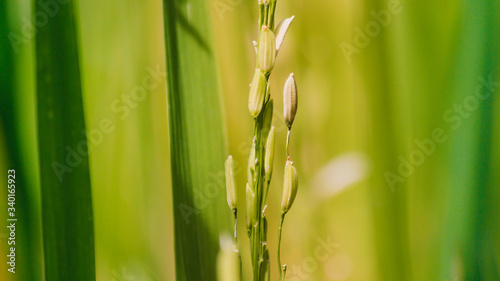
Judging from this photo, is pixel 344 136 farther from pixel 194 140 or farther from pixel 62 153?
pixel 62 153

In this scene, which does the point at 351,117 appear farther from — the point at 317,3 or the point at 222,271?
the point at 222,271

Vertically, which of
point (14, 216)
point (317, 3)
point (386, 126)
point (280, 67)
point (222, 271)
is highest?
point (317, 3)

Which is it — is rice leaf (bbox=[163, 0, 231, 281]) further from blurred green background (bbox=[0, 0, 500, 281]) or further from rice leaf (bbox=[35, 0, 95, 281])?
rice leaf (bbox=[35, 0, 95, 281])

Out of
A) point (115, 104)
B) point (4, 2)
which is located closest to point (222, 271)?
point (115, 104)

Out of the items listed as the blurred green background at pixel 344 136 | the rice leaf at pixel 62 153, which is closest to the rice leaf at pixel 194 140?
the blurred green background at pixel 344 136

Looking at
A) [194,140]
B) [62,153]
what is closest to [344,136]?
[194,140]

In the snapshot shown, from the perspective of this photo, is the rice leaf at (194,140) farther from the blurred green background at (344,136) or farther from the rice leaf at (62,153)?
the rice leaf at (62,153)

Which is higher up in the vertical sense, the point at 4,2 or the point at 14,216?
the point at 4,2

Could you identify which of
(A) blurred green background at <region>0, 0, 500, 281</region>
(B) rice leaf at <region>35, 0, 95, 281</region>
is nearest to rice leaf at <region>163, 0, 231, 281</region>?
(A) blurred green background at <region>0, 0, 500, 281</region>
